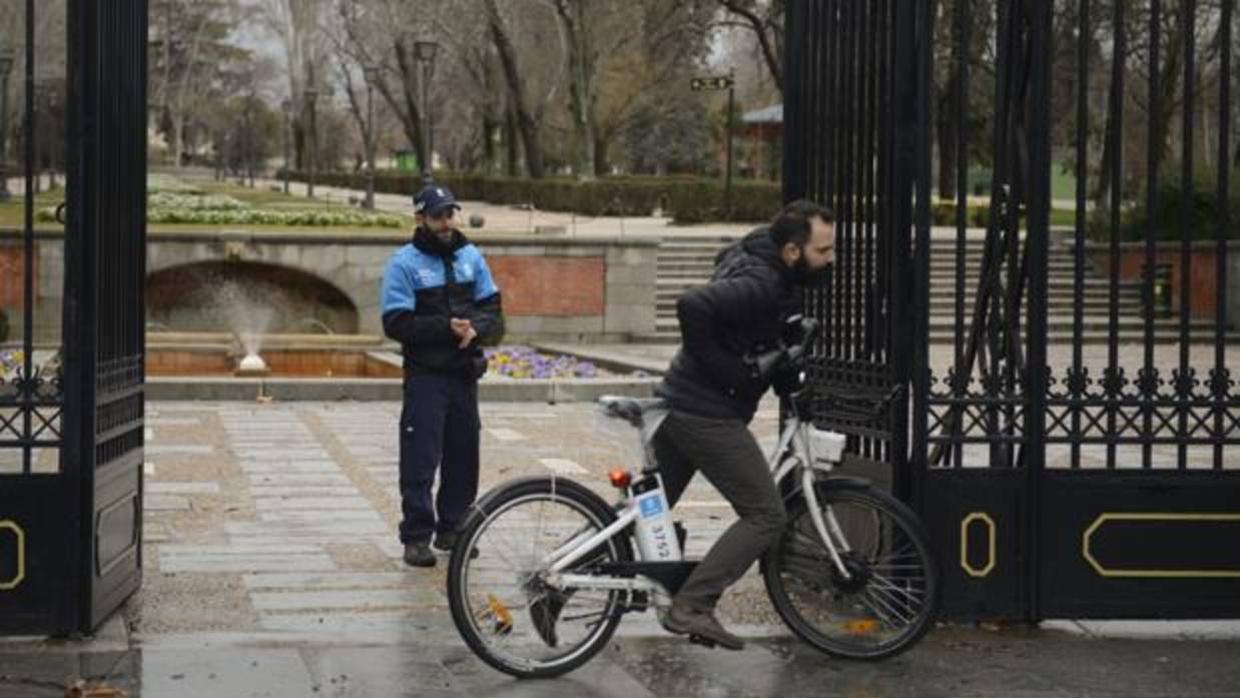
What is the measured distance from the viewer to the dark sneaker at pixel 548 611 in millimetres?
8094

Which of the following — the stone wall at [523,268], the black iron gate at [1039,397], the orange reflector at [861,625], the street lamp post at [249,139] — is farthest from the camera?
the street lamp post at [249,139]

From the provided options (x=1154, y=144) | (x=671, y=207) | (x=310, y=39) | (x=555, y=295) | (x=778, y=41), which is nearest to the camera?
(x=1154, y=144)

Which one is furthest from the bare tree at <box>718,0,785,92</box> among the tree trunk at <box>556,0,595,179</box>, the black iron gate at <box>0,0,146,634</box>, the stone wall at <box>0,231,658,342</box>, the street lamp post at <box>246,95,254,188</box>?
the black iron gate at <box>0,0,146,634</box>

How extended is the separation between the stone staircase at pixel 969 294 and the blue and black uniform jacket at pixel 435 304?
17.4 m

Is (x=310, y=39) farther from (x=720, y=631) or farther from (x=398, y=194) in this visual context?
(x=720, y=631)

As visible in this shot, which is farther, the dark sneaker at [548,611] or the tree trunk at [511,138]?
the tree trunk at [511,138]

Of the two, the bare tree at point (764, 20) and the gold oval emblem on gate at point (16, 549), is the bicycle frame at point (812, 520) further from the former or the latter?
the bare tree at point (764, 20)

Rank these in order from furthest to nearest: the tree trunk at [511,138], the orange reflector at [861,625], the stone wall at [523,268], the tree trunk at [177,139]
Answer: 1. the tree trunk at [177,139]
2. the tree trunk at [511,138]
3. the stone wall at [523,268]
4. the orange reflector at [861,625]

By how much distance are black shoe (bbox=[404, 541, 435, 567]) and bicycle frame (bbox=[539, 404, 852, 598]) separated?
2573mm

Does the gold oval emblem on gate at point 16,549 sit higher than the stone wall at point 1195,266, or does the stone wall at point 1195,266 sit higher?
the stone wall at point 1195,266

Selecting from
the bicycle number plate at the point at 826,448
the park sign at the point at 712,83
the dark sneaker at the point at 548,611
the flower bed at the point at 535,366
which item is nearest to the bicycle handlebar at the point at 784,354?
the bicycle number plate at the point at 826,448

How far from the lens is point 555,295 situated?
3080 centimetres

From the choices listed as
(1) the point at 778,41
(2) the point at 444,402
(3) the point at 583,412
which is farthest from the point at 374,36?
(2) the point at 444,402

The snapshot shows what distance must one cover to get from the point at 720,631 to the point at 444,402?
2.90 meters
